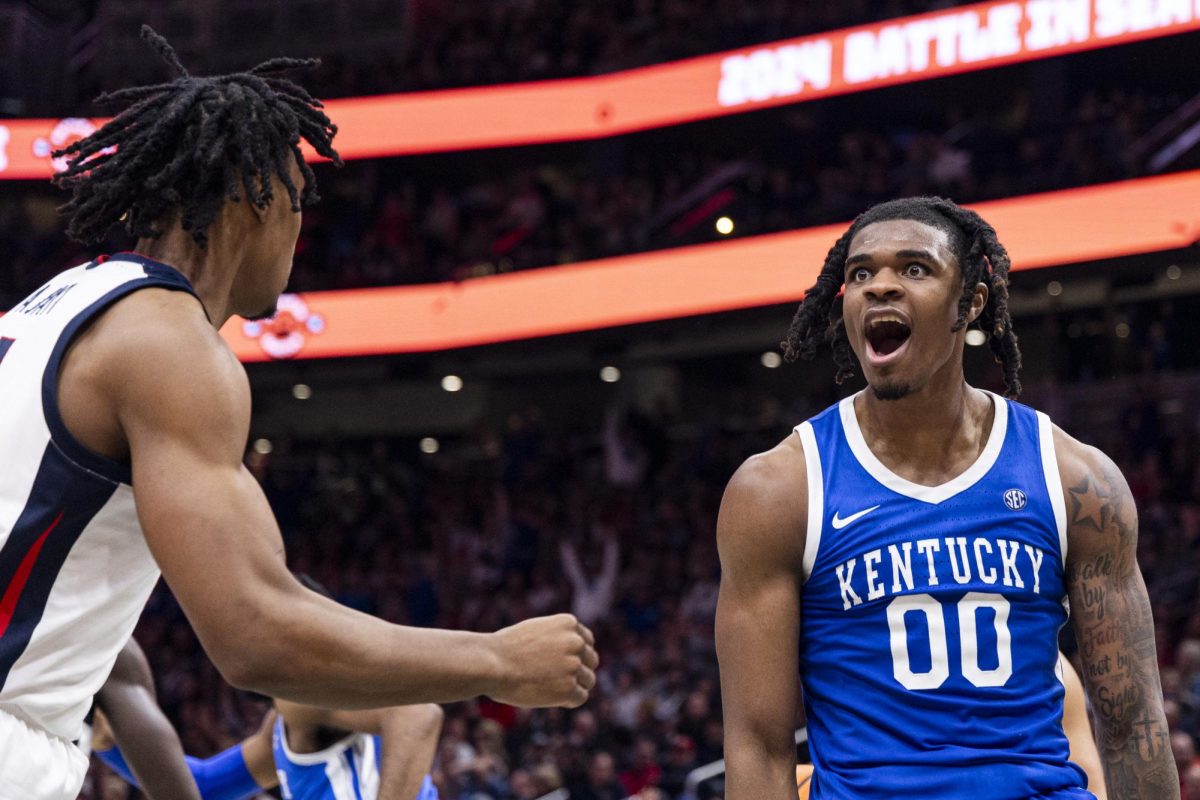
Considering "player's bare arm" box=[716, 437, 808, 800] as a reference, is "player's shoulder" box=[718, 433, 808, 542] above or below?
above

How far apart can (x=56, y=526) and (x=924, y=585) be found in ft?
5.64

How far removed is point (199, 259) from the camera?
8.79 ft

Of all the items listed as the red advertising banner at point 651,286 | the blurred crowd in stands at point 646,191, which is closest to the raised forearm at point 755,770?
the red advertising banner at point 651,286

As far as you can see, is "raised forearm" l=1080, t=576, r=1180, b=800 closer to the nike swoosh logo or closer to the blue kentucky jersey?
the blue kentucky jersey

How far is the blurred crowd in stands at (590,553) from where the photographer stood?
11227 millimetres

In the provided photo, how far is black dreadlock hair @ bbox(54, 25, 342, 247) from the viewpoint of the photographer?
2.63m

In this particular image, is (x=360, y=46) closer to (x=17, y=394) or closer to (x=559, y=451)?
(x=559, y=451)

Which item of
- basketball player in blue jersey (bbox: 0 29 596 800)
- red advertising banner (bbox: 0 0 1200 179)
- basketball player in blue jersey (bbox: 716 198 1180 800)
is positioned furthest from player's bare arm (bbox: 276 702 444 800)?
red advertising banner (bbox: 0 0 1200 179)

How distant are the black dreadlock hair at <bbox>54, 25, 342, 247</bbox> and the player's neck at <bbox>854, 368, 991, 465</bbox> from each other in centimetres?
141

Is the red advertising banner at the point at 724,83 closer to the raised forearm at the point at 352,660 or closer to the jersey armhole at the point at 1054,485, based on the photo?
the jersey armhole at the point at 1054,485

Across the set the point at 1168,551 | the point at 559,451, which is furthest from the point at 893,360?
the point at 559,451

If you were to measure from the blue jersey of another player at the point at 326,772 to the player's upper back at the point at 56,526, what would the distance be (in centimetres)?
313

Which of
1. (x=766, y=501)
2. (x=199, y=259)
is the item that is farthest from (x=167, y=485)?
(x=766, y=501)

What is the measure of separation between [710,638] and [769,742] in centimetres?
1000
